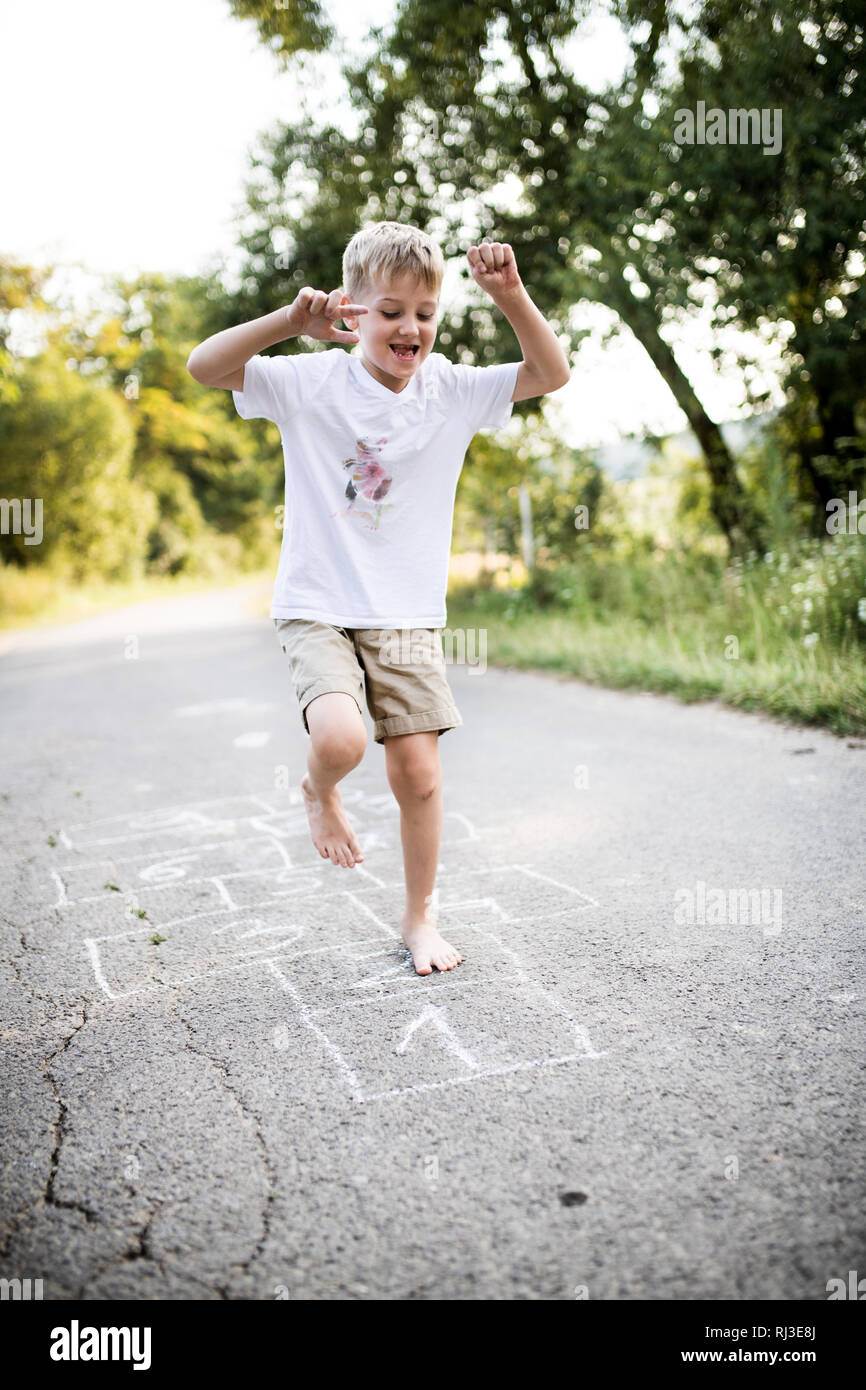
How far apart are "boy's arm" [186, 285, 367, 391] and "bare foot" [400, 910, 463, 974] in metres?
1.63

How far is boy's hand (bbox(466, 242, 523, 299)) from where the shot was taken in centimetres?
262

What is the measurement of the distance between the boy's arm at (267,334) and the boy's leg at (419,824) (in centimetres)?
111

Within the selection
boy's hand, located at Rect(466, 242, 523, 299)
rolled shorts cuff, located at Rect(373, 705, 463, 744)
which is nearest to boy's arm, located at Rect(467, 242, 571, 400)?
boy's hand, located at Rect(466, 242, 523, 299)

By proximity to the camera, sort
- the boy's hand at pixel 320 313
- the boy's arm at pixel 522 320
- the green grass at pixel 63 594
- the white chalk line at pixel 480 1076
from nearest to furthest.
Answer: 1. the white chalk line at pixel 480 1076
2. the boy's hand at pixel 320 313
3. the boy's arm at pixel 522 320
4. the green grass at pixel 63 594

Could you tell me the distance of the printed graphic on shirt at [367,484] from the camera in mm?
2830

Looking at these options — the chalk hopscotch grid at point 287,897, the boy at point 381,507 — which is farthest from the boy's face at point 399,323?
the chalk hopscotch grid at point 287,897

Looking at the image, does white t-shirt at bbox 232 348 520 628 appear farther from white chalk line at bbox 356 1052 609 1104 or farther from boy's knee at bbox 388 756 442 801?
white chalk line at bbox 356 1052 609 1104

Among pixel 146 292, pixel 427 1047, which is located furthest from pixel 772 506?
pixel 146 292

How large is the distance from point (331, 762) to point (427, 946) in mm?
588

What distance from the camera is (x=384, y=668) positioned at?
284cm

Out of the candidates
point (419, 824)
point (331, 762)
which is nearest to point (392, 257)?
point (331, 762)

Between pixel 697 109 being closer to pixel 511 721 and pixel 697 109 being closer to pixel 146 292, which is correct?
pixel 511 721

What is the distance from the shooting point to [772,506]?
790 cm

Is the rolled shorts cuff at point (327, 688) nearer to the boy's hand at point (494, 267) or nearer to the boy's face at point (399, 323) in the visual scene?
the boy's face at point (399, 323)
